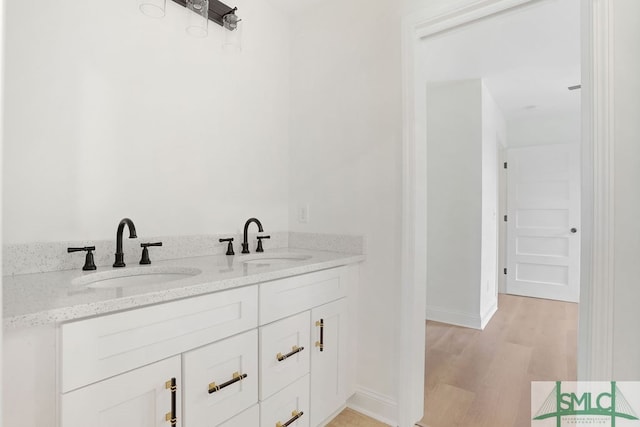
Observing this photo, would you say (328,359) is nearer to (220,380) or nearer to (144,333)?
(220,380)

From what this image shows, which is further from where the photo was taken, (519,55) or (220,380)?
(519,55)

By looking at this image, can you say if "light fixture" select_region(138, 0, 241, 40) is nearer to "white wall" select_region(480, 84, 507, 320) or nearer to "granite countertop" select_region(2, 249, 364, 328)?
"granite countertop" select_region(2, 249, 364, 328)

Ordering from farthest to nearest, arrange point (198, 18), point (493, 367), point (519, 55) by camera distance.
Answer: point (519, 55) < point (493, 367) < point (198, 18)

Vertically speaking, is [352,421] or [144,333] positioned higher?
[144,333]

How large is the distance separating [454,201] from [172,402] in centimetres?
313

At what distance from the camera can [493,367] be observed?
241 centimetres

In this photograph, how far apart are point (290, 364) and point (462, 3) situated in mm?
1828

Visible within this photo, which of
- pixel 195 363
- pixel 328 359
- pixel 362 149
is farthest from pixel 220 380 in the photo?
pixel 362 149

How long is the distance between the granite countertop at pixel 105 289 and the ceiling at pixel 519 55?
4.65 feet

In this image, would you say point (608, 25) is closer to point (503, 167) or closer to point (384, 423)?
point (384, 423)

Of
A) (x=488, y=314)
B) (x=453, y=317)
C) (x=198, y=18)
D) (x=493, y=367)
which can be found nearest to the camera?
(x=198, y=18)

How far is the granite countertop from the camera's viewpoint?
80cm

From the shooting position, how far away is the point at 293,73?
224cm

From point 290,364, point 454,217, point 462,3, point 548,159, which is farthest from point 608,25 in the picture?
point 548,159
